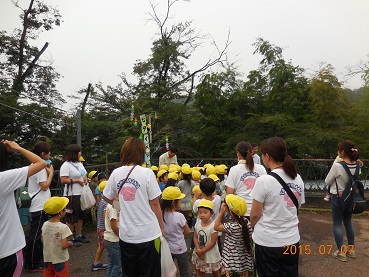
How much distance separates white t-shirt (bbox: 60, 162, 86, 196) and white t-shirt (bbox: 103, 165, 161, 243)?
2.30 meters

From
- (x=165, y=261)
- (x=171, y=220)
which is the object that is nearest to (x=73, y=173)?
(x=171, y=220)

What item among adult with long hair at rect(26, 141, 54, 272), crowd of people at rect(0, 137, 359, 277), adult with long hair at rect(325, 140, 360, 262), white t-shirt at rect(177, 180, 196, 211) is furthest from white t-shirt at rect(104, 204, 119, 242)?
adult with long hair at rect(325, 140, 360, 262)

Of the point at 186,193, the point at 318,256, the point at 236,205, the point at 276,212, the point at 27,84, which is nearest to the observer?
the point at 276,212

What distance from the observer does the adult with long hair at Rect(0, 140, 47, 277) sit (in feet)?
6.41

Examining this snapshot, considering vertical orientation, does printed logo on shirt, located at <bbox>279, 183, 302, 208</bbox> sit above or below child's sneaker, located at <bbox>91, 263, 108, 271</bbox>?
above

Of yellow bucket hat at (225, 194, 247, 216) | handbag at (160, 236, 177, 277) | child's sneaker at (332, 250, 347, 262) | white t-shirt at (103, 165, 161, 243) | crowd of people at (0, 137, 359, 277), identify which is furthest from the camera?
child's sneaker at (332, 250, 347, 262)

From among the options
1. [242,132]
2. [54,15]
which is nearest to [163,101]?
Answer: [242,132]

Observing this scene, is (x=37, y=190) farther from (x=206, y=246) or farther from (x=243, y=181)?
(x=243, y=181)

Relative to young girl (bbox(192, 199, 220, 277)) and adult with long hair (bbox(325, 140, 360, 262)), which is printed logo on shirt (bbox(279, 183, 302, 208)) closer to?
young girl (bbox(192, 199, 220, 277))

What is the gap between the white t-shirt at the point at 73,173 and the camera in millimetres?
4374

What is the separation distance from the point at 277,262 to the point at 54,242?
2.34 metres

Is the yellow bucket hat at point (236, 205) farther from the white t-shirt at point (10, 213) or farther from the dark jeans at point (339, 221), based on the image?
the dark jeans at point (339, 221)

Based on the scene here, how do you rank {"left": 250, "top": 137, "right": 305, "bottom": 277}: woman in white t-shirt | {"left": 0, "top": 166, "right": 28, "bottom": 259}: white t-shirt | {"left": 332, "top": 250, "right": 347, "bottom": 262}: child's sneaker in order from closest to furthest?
{"left": 0, "top": 166, "right": 28, "bottom": 259}: white t-shirt
{"left": 250, "top": 137, "right": 305, "bottom": 277}: woman in white t-shirt
{"left": 332, "top": 250, "right": 347, "bottom": 262}: child's sneaker

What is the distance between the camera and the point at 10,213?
81.0 inches
